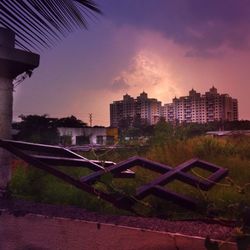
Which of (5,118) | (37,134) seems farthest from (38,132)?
(5,118)

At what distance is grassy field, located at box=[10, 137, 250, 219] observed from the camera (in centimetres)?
238

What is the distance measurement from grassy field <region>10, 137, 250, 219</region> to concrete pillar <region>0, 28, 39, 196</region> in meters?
0.24

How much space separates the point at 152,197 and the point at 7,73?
164cm

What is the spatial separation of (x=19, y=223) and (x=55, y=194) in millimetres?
1241

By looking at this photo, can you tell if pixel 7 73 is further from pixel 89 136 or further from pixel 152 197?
pixel 89 136

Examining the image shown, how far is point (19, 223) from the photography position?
→ 8.34 feet

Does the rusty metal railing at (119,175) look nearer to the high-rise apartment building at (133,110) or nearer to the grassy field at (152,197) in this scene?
the grassy field at (152,197)

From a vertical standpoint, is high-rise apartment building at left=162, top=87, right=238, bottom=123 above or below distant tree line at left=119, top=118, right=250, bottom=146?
above

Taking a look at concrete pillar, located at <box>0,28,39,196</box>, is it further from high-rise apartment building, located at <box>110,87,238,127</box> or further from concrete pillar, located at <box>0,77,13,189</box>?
high-rise apartment building, located at <box>110,87,238,127</box>

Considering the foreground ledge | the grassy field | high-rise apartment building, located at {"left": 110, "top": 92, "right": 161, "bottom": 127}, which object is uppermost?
high-rise apartment building, located at {"left": 110, "top": 92, "right": 161, "bottom": 127}

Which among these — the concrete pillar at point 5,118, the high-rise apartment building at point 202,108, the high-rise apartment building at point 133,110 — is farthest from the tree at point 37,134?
the concrete pillar at point 5,118

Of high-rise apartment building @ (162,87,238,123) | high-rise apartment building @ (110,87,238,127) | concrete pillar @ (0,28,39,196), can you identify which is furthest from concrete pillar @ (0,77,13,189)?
high-rise apartment building @ (162,87,238,123)

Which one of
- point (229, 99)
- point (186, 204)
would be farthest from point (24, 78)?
point (229, 99)

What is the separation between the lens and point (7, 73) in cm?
378
